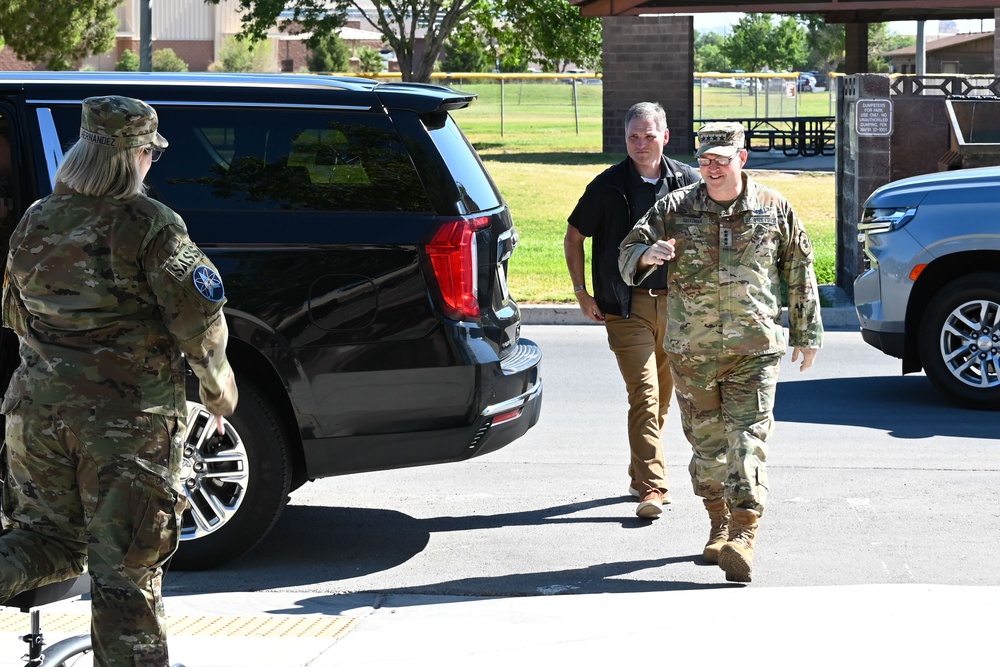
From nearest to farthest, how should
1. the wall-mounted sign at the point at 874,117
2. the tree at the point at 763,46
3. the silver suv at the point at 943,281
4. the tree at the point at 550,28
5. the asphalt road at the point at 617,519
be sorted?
1. the asphalt road at the point at 617,519
2. the silver suv at the point at 943,281
3. the wall-mounted sign at the point at 874,117
4. the tree at the point at 550,28
5. the tree at the point at 763,46

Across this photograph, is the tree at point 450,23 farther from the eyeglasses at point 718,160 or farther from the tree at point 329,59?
the tree at point 329,59

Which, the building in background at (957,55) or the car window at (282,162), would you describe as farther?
the building in background at (957,55)

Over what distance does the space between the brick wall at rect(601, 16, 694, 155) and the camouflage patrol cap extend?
26.8 metres

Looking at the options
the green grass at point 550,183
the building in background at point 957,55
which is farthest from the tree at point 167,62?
the building in background at point 957,55

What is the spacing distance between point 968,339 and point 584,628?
195 inches

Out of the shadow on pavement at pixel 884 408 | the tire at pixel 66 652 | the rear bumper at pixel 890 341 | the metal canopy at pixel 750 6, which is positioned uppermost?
the metal canopy at pixel 750 6

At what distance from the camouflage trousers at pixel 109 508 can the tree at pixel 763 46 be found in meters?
92.9

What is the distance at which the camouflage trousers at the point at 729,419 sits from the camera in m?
5.52

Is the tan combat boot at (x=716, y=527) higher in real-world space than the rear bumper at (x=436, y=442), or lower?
lower

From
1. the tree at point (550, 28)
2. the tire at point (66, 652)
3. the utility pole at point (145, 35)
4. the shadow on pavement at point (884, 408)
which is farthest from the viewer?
the tree at point (550, 28)

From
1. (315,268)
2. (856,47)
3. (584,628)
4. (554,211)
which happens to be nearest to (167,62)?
(856,47)

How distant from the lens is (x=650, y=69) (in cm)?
3041

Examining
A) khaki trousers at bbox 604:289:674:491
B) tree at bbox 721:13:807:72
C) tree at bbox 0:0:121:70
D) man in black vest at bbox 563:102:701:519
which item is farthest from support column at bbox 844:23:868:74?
tree at bbox 721:13:807:72

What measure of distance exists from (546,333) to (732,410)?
22.0ft
